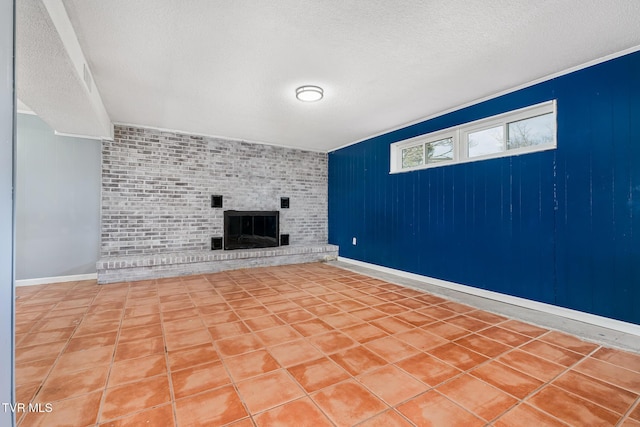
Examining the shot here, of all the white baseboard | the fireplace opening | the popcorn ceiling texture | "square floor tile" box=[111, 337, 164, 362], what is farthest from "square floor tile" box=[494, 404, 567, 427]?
the white baseboard

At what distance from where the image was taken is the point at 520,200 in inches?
124

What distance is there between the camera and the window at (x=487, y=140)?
305cm

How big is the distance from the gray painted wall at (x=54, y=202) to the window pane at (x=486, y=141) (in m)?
5.62

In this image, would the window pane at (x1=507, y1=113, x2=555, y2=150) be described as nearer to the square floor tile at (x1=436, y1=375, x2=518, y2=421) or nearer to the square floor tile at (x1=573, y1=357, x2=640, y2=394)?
the square floor tile at (x1=573, y1=357, x2=640, y2=394)

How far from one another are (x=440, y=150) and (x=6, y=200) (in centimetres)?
434

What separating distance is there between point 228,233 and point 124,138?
234cm

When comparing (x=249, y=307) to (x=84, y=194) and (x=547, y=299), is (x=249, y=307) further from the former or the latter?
(x=84, y=194)

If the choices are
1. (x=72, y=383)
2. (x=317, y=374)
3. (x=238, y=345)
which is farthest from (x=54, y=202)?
(x=317, y=374)

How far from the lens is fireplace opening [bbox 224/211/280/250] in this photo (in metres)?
5.49

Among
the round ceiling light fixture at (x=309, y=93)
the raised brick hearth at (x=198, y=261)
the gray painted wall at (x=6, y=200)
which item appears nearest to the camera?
the gray painted wall at (x=6, y=200)

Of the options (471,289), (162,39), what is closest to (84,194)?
(162,39)

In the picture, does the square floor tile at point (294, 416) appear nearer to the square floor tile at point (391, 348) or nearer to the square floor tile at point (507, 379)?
the square floor tile at point (391, 348)

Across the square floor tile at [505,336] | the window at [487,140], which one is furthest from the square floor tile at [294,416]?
the window at [487,140]

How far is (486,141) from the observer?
358 cm
